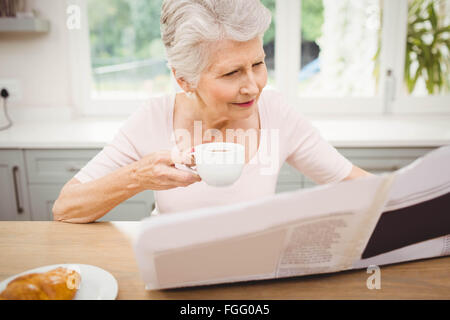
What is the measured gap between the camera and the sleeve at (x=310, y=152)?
1172 mm

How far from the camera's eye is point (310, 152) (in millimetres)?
1202

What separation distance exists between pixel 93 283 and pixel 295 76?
6.65ft

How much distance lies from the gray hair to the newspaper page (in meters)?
0.56

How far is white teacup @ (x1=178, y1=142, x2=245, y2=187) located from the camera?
0.77m

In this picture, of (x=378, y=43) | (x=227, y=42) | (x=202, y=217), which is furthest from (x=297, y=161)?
(x=378, y=43)

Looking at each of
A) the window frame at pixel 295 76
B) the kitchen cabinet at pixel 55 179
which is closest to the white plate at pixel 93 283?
the kitchen cabinet at pixel 55 179

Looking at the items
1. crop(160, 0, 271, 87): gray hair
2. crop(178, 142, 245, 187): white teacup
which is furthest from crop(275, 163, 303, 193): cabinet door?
crop(178, 142, 245, 187): white teacup

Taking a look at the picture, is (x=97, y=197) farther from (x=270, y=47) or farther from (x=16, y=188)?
(x=270, y=47)

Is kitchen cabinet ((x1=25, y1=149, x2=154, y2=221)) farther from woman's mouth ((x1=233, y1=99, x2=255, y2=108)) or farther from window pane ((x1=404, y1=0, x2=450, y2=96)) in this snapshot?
window pane ((x1=404, y1=0, x2=450, y2=96))

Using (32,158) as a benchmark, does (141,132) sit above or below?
above

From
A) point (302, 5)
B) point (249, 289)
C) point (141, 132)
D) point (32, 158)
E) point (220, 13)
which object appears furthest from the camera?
point (302, 5)
